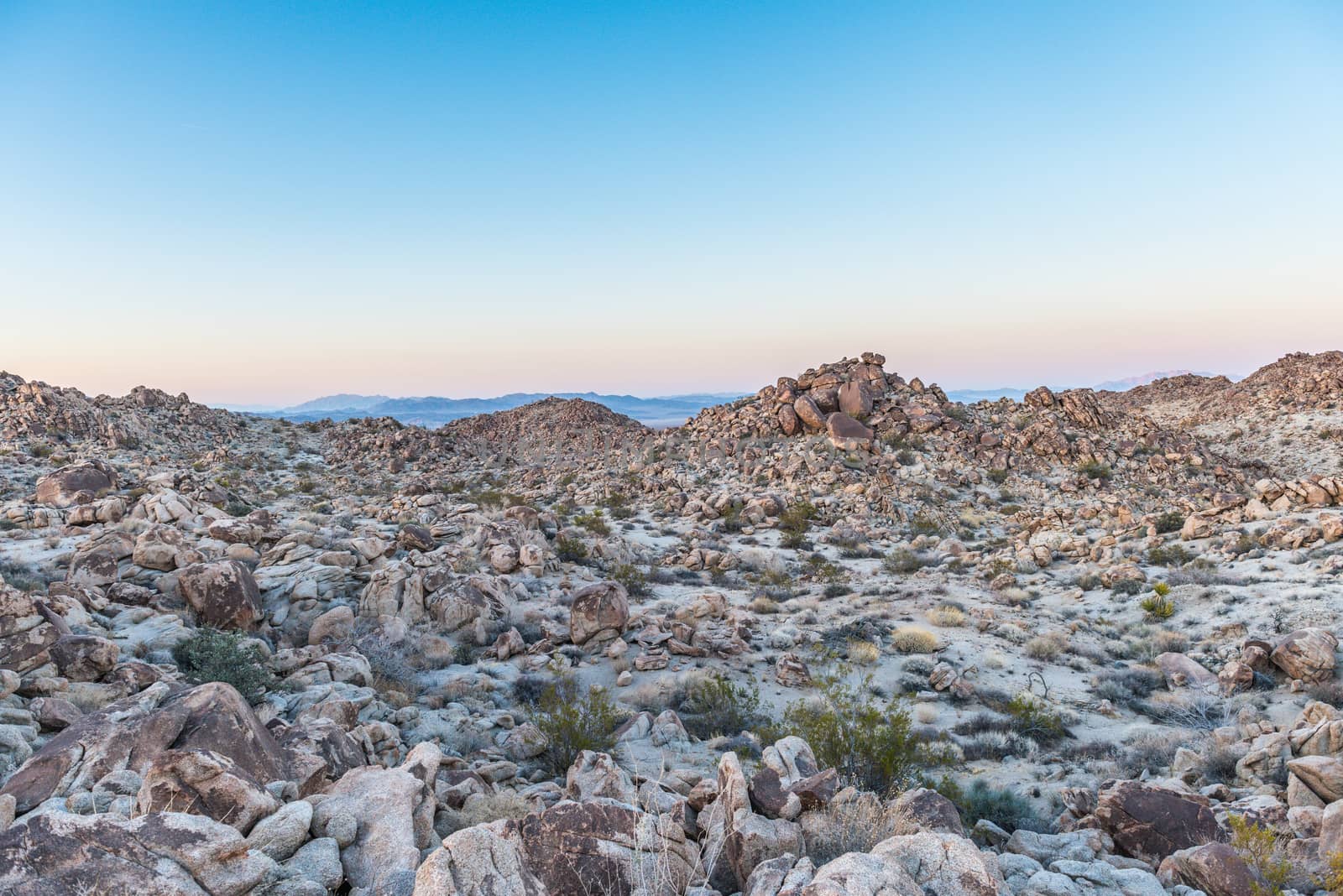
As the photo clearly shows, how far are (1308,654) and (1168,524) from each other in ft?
35.4

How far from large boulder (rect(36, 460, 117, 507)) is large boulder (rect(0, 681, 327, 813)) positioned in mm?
15072

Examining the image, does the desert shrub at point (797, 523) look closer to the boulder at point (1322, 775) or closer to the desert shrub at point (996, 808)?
the desert shrub at point (996, 808)

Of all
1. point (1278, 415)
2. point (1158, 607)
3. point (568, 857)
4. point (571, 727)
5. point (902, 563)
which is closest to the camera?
point (568, 857)

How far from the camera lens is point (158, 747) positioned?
4922 mm

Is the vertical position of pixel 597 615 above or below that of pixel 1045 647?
above

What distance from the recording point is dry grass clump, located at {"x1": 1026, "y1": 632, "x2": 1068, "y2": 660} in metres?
11.7

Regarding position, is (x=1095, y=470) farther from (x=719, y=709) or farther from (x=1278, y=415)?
(x=719, y=709)

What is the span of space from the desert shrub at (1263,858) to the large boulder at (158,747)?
7.22 m

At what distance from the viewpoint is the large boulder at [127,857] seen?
310cm

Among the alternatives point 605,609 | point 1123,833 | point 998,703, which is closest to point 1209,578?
point 998,703

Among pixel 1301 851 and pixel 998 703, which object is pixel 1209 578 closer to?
pixel 998 703

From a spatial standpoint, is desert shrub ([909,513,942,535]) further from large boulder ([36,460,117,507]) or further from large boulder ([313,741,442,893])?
large boulder ([36,460,117,507])

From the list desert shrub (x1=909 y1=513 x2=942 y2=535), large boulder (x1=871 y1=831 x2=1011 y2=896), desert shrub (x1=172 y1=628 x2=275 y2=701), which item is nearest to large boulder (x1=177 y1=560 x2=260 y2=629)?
desert shrub (x1=172 y1=628 x2=275 y2=701)

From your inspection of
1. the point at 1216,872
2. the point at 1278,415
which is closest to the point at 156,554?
the point at 1216,872
